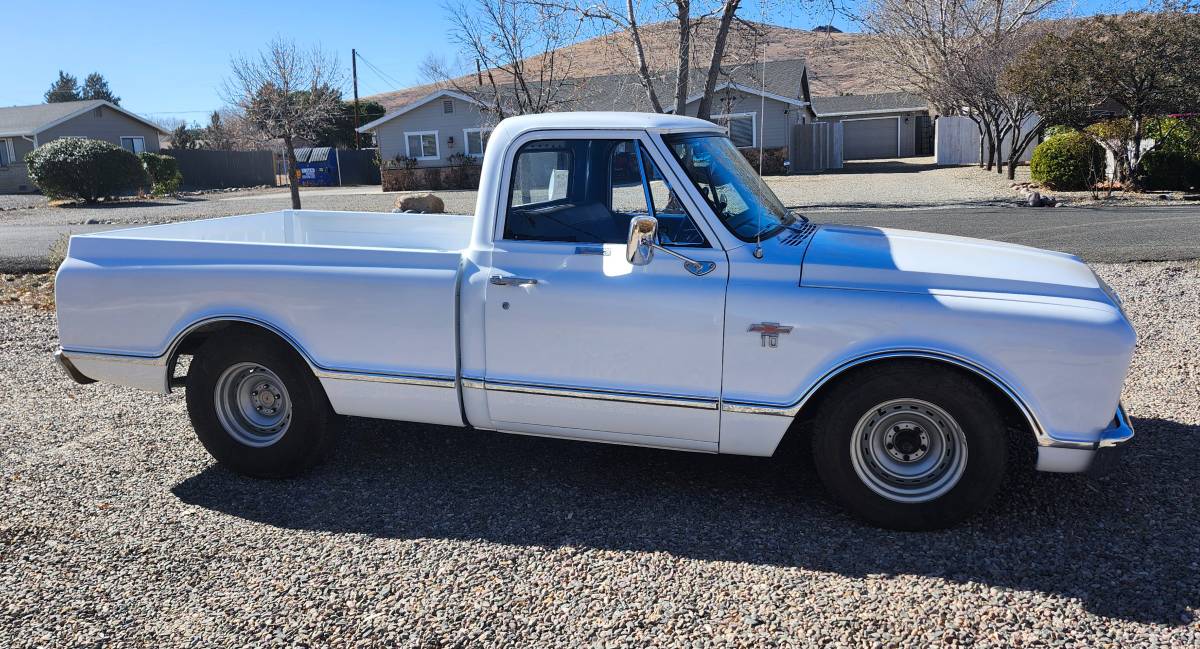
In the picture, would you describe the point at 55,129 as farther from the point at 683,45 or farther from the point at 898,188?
the point at 898,188

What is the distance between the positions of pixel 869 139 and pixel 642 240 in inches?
2045

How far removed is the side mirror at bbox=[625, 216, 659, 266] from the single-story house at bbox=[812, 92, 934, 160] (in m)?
49.4

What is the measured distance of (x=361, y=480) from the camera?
4.87 metres

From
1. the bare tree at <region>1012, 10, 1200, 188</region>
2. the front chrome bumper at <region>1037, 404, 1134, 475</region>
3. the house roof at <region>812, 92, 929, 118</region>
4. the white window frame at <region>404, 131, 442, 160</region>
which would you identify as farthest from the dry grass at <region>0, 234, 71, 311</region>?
the house roof at <region>812, 92, 929, 118</region>

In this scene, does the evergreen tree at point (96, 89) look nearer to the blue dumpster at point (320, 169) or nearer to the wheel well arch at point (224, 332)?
the blue dumpster at point (320, 169)

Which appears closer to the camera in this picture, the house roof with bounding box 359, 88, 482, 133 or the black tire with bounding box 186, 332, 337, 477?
the black tire with bounding box 186, 332, 337, 477

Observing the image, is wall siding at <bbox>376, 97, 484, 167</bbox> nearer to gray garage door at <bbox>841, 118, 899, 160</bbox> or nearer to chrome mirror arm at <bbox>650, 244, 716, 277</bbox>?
gray garage door at <bbox>841, 118, 899, 160</bbox>

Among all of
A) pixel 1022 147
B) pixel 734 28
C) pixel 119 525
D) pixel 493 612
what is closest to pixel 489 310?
pixel 493 612

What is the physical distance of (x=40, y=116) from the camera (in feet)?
149

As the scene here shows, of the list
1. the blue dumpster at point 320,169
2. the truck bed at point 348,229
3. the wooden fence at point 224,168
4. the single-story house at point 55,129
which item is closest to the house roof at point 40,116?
the single-story house at point 55,129

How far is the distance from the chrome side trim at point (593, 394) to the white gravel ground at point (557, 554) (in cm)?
59

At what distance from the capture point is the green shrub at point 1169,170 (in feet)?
68.8

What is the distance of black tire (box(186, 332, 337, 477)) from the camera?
15.4ft

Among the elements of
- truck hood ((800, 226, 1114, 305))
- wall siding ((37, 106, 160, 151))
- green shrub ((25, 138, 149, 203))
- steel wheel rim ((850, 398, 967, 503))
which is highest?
wall siding ((37, 106, 160, 151))
